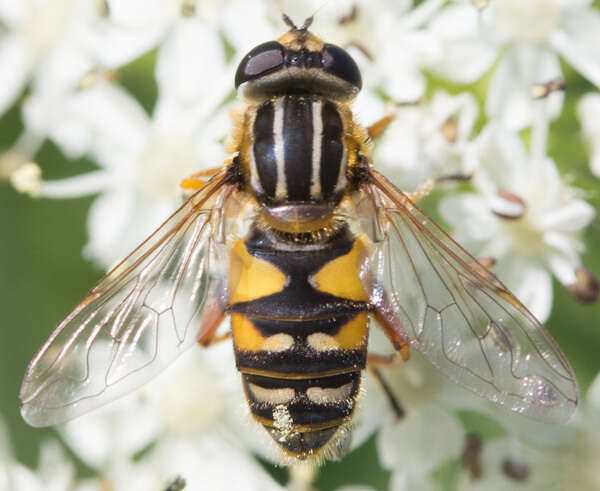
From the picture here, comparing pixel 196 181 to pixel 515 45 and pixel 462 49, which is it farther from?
pixel 515 45

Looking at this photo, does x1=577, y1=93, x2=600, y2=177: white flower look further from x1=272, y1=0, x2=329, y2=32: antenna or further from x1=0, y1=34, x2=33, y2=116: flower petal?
x1=0, y1=34, x2=33, y2=116: flower petal

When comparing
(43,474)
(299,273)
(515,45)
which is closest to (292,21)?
(515,45)

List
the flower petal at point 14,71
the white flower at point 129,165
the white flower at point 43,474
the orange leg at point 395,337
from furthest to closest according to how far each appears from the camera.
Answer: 1. the flower petal at point 14,71
2. the white flower at point 129,165
3. the white flower at point 43,474
4. the orange leg at point 395,337

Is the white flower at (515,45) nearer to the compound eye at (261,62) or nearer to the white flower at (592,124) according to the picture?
the white flower at (592,124)

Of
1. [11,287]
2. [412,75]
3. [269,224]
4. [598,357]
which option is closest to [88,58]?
[11,287]

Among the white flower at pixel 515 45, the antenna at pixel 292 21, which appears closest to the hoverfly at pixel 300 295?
the antenna at pixel 292 21

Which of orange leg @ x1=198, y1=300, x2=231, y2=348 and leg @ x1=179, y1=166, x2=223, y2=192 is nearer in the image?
orange leg @ x1=198, y1=300, x2=231, y2=348

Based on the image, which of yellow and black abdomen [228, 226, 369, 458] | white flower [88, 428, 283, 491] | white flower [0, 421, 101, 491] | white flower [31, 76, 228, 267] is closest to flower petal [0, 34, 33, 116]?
white flower [31, 76, 228, 267]
